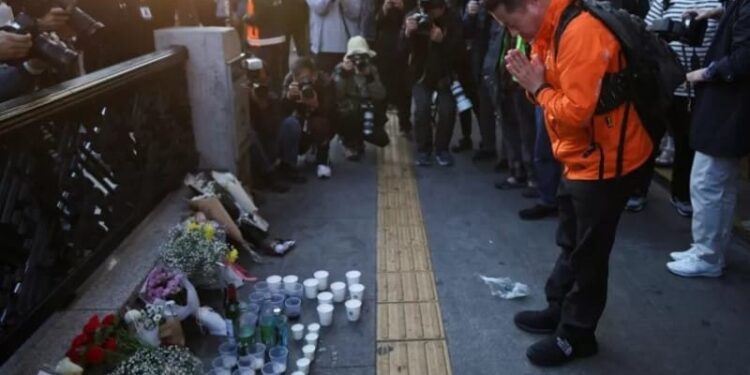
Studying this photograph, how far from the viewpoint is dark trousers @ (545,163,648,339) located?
2.86m

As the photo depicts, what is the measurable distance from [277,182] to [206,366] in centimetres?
294

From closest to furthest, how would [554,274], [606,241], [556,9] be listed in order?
[556,9], [606,241], [554,274]

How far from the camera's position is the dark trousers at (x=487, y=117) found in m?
6.36

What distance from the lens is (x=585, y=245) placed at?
9.71 feet

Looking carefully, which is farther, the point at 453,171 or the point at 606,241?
the point at 453,171

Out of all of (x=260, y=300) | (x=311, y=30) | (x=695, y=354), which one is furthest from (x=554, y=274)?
(x=311, y=30)

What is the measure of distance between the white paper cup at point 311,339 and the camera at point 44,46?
2030mm

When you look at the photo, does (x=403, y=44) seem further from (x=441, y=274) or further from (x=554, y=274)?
(x=554, y=274)

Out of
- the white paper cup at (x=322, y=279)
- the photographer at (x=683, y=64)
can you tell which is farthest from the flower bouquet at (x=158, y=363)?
the photographer at (x=683, y=64)

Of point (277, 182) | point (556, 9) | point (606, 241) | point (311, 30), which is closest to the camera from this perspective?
point (556, 9)

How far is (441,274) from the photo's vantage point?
423 centimetres

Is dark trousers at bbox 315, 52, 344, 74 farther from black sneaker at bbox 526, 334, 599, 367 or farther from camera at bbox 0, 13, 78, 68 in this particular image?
black sneaker at bbox 526, 334, 599, 367

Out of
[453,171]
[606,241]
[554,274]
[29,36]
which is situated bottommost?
[453,171]

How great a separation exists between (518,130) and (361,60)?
177 centimetres
